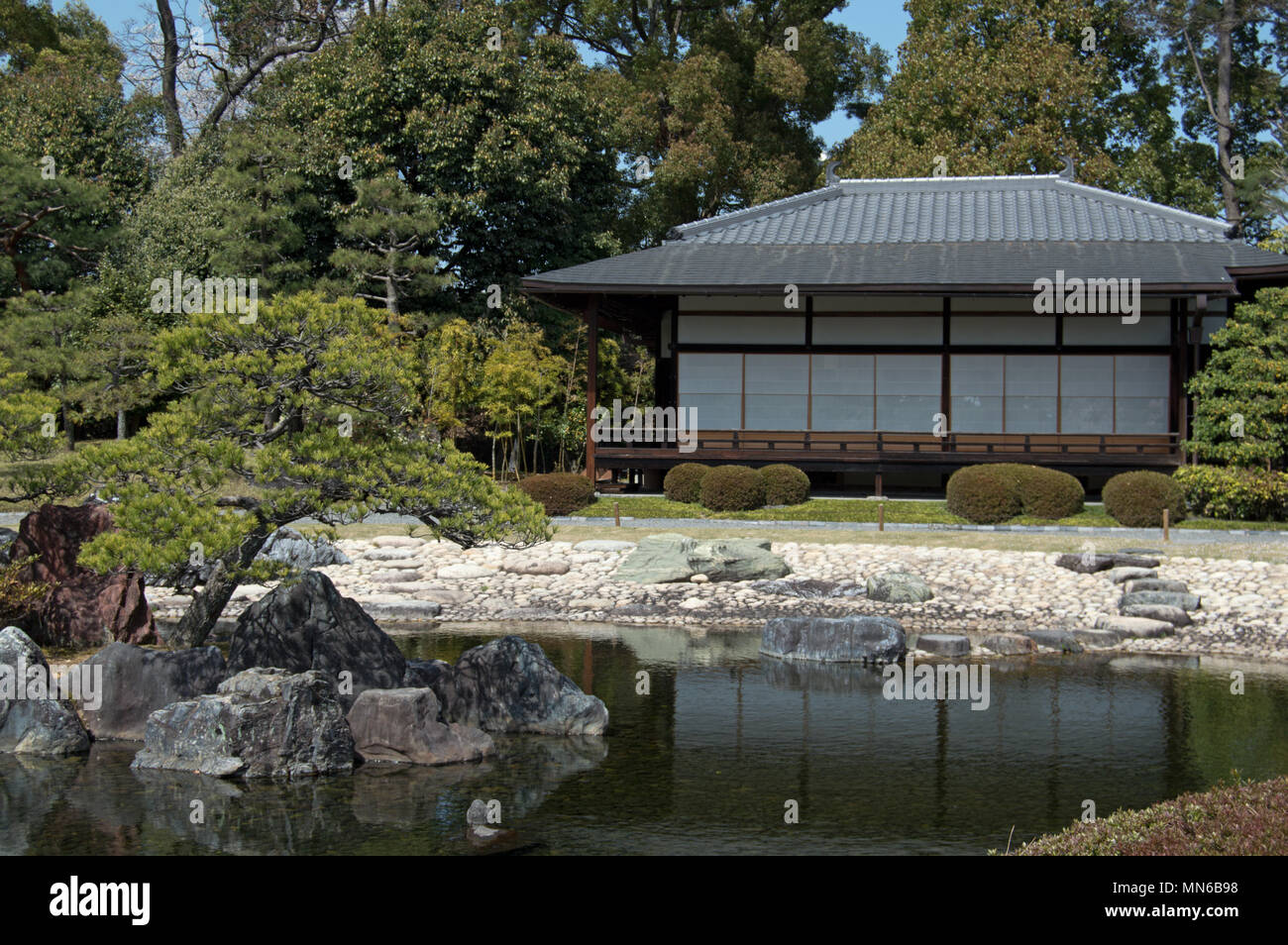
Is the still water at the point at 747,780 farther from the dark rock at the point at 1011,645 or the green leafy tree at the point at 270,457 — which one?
the green leafy tree at the point at 270,457

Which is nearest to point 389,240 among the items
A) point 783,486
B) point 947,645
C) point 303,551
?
point 783,486

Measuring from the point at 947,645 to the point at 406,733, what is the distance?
7317 mm

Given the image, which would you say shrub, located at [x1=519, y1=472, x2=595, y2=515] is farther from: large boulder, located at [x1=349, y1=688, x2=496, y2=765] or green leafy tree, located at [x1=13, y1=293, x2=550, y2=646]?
large boulder, located at [x1=349, y1=688, x2=496, y2=765]

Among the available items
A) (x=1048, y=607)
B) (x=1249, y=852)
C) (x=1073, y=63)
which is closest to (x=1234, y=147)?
(x=1073, y=63)

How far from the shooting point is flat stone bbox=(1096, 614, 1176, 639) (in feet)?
53.5

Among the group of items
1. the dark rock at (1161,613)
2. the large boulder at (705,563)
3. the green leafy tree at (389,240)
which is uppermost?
the green leafy tree at (389,240)

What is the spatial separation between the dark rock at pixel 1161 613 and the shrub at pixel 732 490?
8634mm

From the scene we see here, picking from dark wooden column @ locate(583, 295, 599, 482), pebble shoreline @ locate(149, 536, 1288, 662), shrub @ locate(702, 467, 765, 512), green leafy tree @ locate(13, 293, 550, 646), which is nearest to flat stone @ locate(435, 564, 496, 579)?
pebble shoreline @ locate(149, 536, 1288, 662)

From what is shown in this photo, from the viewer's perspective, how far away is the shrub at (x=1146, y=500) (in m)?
22.0

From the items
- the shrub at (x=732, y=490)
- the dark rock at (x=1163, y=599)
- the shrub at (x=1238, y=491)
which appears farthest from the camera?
the shrub at (x=732, y=490)

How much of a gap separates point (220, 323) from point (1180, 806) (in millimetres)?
9102

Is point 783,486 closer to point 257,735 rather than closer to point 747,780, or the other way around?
point 747,780

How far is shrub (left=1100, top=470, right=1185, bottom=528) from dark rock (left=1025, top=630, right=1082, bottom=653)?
692 centimetres

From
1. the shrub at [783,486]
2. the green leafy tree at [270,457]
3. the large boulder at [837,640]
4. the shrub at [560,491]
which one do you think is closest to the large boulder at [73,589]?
→ the green leafy tree at [270,457]
